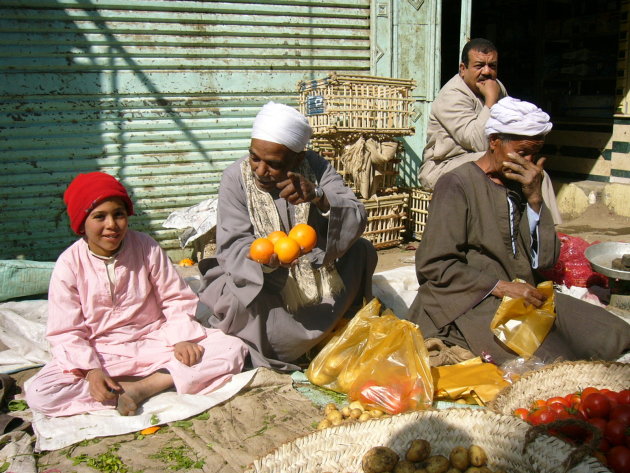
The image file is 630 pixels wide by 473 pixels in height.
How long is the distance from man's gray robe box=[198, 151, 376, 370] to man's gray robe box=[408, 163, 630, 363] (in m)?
0.50

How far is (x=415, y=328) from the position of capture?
3.33m

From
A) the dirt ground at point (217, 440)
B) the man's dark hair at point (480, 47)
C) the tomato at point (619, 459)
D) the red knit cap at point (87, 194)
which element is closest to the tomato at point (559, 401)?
the tomato at point (619, 459)

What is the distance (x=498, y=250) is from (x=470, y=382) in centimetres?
78

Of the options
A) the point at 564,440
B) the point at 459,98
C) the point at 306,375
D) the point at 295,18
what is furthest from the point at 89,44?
the point at 564,440

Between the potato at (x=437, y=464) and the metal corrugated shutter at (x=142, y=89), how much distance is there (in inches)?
181

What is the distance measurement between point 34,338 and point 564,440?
3392 mm

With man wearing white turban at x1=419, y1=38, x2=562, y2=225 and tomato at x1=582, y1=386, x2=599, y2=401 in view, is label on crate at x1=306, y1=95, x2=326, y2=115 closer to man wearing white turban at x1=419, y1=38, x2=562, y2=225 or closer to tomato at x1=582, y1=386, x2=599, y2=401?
man wearing white turban at x1=419, y1=38, x2=562, y2=225

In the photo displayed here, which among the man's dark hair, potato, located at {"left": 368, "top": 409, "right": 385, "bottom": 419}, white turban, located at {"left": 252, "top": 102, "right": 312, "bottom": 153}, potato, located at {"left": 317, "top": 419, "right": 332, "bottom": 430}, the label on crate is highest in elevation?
the man's dark hair

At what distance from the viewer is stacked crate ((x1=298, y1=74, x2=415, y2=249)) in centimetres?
603

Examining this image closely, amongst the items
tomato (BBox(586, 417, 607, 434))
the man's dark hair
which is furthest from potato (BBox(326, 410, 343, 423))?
the man's dark hair

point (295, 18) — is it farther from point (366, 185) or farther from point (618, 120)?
point (618, 120)

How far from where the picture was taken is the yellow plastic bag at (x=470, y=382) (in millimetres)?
3168

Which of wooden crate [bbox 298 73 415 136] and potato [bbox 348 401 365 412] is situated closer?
potato [bbox 348 401 365 412]

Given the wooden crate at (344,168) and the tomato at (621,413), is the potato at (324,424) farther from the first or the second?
the wooden crate at (344,168)
